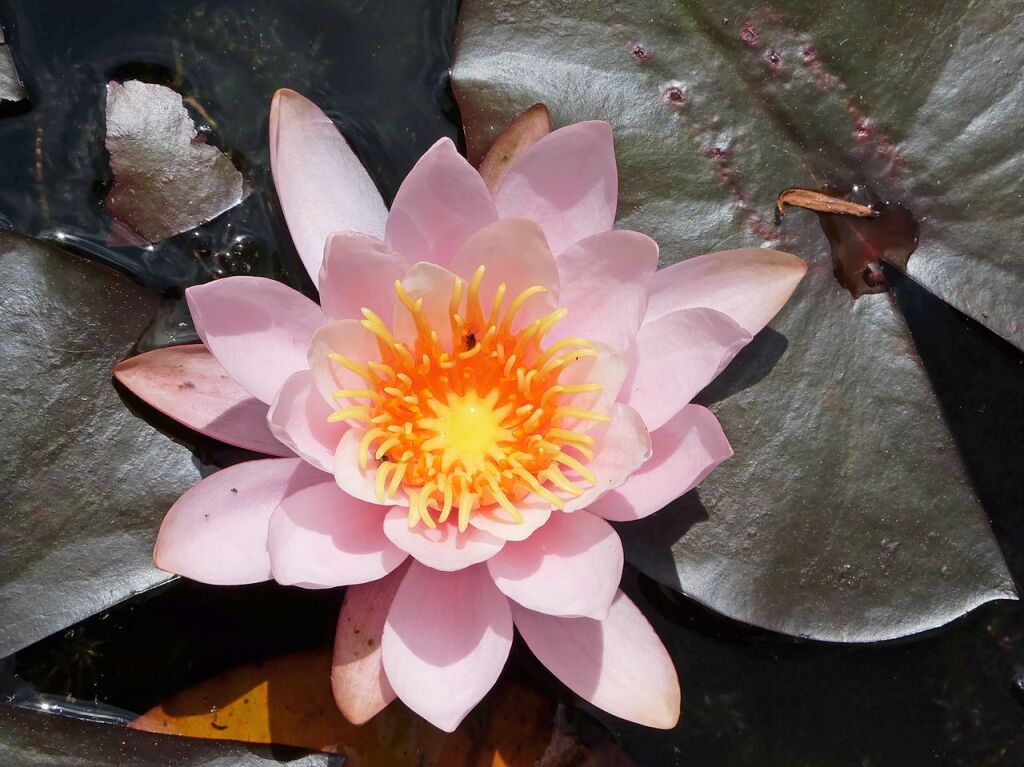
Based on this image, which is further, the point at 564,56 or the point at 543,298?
the point at 564,56

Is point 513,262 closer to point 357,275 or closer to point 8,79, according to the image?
point 357,275

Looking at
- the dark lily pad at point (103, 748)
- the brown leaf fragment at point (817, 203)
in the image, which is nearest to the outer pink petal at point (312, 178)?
the brown leaf fragment at point (817, 203)

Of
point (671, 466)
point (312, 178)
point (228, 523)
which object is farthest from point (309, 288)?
point (671, 466)

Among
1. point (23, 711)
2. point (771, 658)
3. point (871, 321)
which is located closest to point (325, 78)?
point (871, 321)

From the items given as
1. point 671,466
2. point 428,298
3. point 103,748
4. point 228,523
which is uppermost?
point 428,298

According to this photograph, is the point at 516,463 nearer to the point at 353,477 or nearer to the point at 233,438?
the point at 353,477
